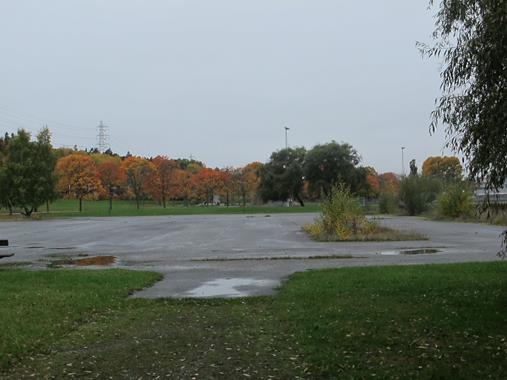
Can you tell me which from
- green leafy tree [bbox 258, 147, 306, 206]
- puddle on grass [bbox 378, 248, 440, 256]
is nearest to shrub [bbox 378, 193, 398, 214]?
green leafy tree [bbox 258, 147, 306, 206]

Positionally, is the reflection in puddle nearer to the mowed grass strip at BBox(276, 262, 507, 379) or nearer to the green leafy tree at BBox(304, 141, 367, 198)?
the mowed grass strip at BBox(276, 262, 507, 379)

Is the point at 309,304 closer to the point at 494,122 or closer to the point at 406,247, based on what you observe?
the point at 494,122

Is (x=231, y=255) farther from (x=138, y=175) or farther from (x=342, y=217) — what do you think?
(x=138, y=175)

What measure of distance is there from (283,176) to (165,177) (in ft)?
65.1

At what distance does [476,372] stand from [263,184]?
3246 inches

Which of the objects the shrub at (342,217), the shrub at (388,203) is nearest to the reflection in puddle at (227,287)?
the shrub at (342,217)

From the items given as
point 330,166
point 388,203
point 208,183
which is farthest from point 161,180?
point 388,203

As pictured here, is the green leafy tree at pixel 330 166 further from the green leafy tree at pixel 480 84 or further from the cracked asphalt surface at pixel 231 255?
the green leafy tree at pixel 480 84

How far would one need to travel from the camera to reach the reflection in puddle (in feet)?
33.3

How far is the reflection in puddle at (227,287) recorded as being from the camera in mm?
10148

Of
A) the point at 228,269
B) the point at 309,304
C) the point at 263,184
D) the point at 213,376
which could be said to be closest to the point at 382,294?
the point at 309,304

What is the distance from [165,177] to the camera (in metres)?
89.8

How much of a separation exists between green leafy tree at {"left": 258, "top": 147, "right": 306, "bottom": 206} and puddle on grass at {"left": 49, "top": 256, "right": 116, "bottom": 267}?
6745 centimetres

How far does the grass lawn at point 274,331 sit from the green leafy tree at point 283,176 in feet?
243
